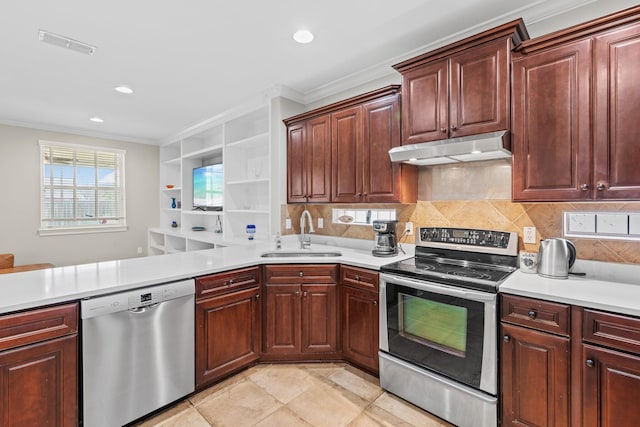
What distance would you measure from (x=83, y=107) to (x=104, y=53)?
6.17 ft

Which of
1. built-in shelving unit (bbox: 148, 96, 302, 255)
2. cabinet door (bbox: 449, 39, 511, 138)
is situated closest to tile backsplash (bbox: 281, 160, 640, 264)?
cabinet door (bbox: 449, 39, 511, 138)

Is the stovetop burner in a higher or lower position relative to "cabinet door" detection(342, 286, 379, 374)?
higher

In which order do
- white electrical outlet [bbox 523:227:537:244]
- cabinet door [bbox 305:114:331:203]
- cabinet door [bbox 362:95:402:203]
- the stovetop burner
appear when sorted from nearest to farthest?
the stovetop burner, white electrical outlet [bbox 523:227:537:244], cabinet door [bbox 362:95:402:203], cabinet door [bbox 305:114:331:203]

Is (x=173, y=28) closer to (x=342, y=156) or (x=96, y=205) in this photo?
(x=342, y=156)

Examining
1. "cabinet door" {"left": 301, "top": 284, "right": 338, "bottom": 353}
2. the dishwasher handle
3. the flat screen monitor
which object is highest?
the flat screen monitor

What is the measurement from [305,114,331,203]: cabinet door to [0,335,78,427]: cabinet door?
2.19 m

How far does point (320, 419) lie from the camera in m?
1.99

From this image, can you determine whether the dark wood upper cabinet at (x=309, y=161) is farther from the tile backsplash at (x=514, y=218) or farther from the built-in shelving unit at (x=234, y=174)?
the tile backsplash at (x=514, y=218)

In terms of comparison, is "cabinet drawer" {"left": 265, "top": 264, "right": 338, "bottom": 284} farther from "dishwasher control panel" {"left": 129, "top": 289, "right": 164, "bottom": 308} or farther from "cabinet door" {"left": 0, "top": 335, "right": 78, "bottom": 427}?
"cabinet door" {"left": 0, "top": 335, "right": 78, "bottom": 427}

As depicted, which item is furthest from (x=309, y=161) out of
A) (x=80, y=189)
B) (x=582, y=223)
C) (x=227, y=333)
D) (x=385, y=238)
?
(x=80, y=189)

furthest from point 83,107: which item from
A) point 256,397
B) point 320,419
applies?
point 320,419

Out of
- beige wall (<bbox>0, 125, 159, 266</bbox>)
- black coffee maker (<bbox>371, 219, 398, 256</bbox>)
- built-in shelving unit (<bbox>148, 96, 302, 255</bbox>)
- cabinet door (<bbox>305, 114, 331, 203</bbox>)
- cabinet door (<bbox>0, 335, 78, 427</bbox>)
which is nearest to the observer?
cabinet door (<bbox>0, 335, 78, 427</bbox>)

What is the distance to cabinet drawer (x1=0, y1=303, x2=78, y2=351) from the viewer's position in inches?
58.3

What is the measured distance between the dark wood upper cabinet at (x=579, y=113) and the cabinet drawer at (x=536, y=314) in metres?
0.63
